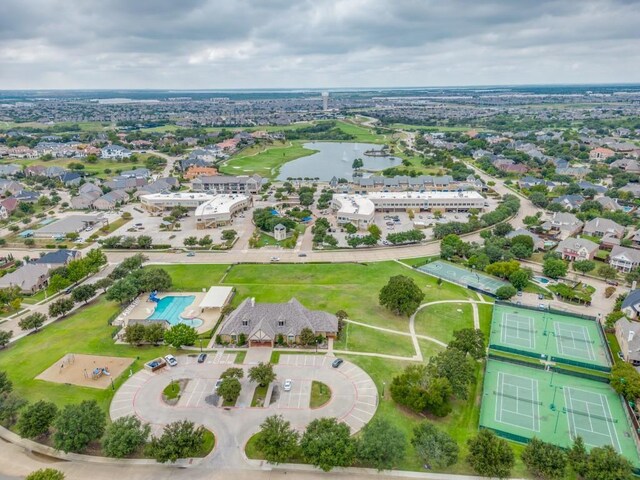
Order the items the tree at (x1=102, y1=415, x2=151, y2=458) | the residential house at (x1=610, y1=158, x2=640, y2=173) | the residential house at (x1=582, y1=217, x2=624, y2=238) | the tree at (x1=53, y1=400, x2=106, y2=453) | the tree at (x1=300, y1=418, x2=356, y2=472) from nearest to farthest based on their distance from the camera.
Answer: the tree at (x1=300, y1=418, x2=356, y2=472) → the tree at (x1=102, y1=415, x2=151, y2=458) → the tree at (x1=53, y1=400, x2=106, y2=453) → the residential house at (x1=582, y1=217, x2=624, y2=238) → the residential house at (x1=610, y1=158, x2=640, y2=173)

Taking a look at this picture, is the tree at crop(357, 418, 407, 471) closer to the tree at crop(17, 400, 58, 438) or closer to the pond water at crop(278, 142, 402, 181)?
the tree at crop(17, 400, 58, 438)

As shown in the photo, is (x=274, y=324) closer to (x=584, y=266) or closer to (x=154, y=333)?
(x=154, y=333)

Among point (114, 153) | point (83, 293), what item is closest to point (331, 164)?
point (114, 153)

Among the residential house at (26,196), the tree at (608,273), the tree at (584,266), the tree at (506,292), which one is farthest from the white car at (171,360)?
the residential house at (26,196)

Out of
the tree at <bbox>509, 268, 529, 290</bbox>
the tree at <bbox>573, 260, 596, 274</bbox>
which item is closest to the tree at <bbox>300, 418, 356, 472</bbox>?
the tree at <bbox>509, 268, 529, 290</bbox>

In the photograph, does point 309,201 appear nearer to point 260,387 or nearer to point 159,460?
point 260,387

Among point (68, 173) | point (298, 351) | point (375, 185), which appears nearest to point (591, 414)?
point (298, 351)
